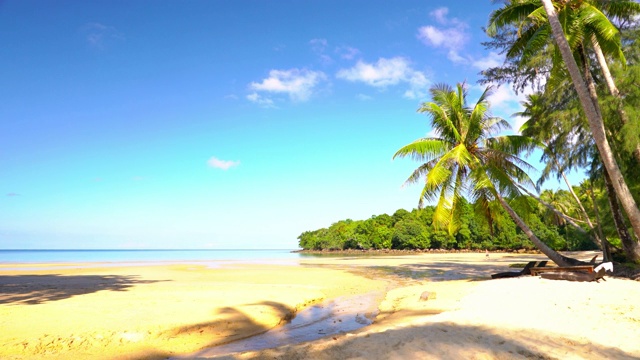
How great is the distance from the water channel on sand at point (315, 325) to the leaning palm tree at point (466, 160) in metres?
6.69

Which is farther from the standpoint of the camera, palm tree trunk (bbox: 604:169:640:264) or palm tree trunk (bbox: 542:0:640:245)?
palm tree trunk (bbox: 604:169:640:264)

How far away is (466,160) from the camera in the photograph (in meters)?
16.3

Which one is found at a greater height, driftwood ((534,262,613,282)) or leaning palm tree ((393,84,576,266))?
leaning palm tree ((393,84,576,266))

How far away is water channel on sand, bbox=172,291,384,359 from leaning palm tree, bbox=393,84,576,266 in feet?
21.9

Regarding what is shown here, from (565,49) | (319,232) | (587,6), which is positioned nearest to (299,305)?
(565,49)

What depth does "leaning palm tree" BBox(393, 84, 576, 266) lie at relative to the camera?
1596cm

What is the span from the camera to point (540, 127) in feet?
58.3

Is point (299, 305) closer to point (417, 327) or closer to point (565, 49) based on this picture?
point (417, 327)

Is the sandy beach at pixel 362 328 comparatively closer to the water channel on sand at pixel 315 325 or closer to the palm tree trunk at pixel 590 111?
the water channel on sand at pixel 315 325

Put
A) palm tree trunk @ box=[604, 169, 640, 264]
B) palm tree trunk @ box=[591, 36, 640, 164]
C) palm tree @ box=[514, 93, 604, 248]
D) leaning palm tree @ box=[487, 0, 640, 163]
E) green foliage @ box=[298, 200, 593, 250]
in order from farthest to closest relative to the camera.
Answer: green foliage @ box=[298, 200, 593, 250] < palm tree @ box=[514, 93, 604, 248] < palm tree trunk @ box=[604, 169, 640, 264] < palm tree trunk @ box=[591, 36, 640, 164] < leaning palm tree @ box=[487, 0, 640, 163]

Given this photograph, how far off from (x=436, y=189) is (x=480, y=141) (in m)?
3.30

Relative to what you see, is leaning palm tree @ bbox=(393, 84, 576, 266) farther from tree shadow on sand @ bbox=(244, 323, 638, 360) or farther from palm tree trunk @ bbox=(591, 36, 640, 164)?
tree shadow on sand @ bbox=(244, 323, 638, 360)

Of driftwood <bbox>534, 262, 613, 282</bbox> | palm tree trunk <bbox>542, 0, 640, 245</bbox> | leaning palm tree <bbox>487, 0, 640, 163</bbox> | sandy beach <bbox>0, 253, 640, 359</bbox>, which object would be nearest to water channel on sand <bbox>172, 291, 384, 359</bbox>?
sandy beach <bbox>0, 253, 640, 359</bbox>

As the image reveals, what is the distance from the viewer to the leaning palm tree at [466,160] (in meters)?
16.0
